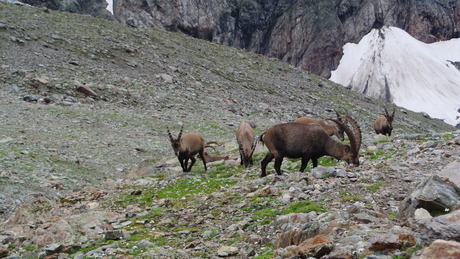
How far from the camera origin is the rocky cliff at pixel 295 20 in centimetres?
10325

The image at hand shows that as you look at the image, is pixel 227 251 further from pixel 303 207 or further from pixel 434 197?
pixel 434 197

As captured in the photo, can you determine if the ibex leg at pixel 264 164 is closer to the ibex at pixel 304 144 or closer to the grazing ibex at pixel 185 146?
the ibex at pixel 304 144

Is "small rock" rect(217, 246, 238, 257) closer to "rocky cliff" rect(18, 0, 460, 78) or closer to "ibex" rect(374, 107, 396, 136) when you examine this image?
"ibex" rect(374, 107, 396, 136)

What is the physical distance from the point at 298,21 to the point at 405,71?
3146cm

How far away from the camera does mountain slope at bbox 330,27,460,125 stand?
289 ft

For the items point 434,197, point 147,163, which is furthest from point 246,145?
point 434,197

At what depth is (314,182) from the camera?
31.9 ft

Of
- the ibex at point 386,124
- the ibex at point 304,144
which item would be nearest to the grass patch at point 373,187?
the ibex at point 304,144

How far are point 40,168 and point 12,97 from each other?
14041mm

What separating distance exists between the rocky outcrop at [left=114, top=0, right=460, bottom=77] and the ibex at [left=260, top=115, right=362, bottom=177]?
94160mm

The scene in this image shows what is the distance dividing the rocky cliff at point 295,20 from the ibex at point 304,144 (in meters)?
94.2

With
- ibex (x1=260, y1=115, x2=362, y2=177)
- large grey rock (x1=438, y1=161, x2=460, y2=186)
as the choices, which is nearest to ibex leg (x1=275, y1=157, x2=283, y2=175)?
ibex (x1=260, y1=115, x2=362, y2=177)

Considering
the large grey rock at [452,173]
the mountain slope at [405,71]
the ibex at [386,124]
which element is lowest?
the large grey rock at [452,173]

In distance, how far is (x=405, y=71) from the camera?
308ft
